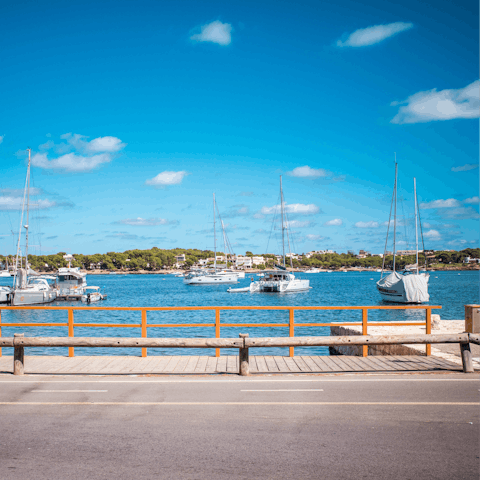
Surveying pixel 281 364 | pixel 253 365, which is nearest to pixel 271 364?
pixel 281 364

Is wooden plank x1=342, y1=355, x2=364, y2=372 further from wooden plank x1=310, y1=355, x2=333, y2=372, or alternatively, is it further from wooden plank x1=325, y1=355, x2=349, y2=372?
wooden plank x1=310, y1=355, x2=333, y2=372

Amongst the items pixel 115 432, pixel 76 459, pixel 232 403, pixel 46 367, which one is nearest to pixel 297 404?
pixel 232 403

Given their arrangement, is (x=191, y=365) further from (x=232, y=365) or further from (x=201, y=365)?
(x=232, y=365)

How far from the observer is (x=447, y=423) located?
279 inches

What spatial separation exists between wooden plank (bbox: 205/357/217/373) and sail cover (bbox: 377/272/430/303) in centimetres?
4661

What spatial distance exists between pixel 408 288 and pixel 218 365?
47527mm

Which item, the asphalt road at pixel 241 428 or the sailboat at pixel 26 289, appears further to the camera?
the sailboat at pixel 26 289

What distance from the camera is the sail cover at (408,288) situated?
5441cm

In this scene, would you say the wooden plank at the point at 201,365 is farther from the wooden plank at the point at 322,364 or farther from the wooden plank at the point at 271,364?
the wooden plank at the point at 322,364

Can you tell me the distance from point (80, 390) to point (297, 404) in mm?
4235

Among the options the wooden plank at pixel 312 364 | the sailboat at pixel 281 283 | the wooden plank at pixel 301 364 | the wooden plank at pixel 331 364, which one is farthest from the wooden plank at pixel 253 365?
the sailboat at pixel 281 283

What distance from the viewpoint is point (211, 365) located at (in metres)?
11.8

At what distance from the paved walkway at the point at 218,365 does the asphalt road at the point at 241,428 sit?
89 centimetres

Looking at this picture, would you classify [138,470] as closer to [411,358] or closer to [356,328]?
[411,358]
